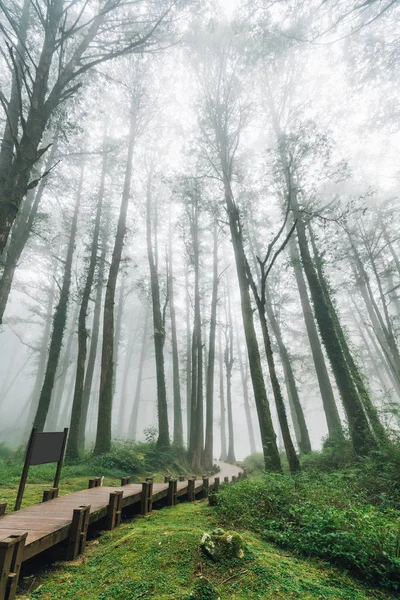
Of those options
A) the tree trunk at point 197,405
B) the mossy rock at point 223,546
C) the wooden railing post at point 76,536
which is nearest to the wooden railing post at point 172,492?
the wooden railing post at point 76,536

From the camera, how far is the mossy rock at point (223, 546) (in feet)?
8.65

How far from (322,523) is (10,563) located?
3261 millimetres

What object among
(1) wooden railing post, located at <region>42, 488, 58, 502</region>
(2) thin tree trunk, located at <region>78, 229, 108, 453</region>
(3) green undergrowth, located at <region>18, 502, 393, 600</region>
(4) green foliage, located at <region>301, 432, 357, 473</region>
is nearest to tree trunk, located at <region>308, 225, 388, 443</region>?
(4) green foliage, located at <region>301, 432, 357, 473</region>

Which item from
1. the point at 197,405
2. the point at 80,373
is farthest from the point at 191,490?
the point at 197,405

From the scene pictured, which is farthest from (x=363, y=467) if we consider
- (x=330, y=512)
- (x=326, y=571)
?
(x=326, y=571)

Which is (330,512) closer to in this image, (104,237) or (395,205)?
(104,237)

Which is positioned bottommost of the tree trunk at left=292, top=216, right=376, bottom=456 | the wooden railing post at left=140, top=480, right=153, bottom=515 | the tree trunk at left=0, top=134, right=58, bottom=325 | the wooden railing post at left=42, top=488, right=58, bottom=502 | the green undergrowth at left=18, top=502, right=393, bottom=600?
the green undergrowth at left=18, top=502, right=393, bottom=600

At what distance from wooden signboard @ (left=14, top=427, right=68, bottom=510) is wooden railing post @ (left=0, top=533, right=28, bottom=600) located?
2136mm

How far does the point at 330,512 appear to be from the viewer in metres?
3.38

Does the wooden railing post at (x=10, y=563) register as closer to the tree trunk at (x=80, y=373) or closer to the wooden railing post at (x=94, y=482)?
the wooden railing post at (x=94, y=482)

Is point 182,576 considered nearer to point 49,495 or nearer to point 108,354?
point 49,495

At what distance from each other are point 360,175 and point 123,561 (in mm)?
24563

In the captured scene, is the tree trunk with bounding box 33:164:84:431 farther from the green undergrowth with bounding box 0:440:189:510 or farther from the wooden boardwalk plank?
the wooden boardwalk plank

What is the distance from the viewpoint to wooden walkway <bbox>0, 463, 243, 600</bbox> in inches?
84.4
